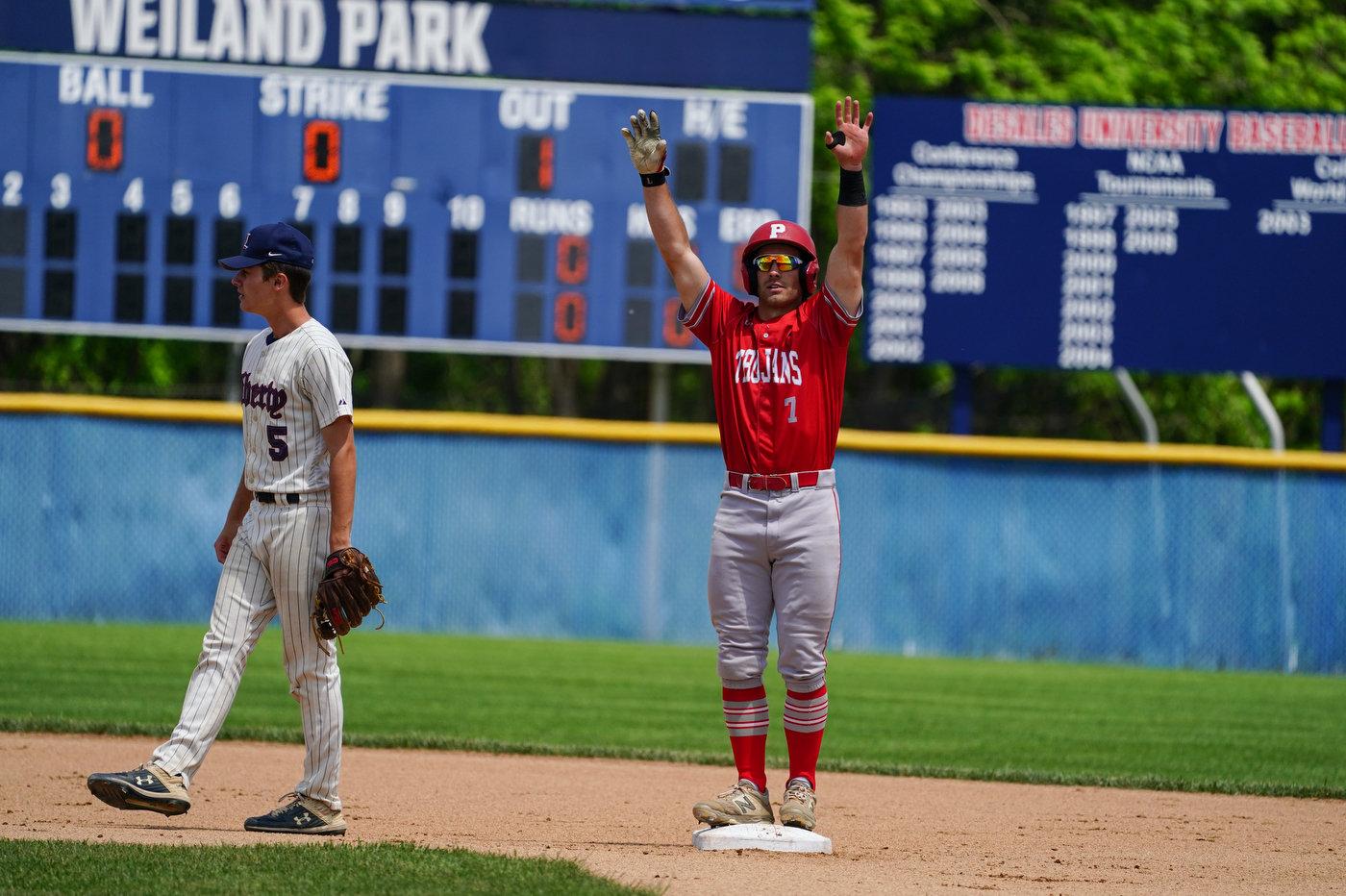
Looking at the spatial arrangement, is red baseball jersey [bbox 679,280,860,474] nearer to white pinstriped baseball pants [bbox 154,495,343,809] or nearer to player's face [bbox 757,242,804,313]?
player's face [bbox 757,242,804,313]

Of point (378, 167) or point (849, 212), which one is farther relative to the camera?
point (378, 167)

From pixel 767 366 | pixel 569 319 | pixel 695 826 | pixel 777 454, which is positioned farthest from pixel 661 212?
pixel 569 319

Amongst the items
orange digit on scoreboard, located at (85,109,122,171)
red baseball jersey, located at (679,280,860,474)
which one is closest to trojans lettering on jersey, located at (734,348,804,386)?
A: red baseball jersey, located at (679,280,860,474)

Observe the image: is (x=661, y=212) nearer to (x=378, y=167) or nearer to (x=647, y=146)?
(x=647, y=146)

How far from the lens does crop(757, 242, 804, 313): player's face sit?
4.92 meters

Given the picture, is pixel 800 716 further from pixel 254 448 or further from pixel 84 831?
pixel 84 831

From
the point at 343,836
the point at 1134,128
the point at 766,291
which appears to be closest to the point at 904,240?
the point at 1134,128

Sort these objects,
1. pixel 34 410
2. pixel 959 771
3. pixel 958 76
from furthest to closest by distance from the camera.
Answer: pixel 958 76
pixel 34 410
pixel 959 771

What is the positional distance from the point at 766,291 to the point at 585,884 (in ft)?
6.54

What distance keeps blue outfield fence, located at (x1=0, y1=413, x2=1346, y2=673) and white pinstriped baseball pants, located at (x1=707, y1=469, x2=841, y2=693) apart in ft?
28.7

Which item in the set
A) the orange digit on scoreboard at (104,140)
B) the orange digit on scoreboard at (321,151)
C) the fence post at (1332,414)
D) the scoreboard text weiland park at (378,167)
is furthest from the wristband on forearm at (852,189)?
the fence post at (1332,414)

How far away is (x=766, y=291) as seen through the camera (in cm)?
Answer: 496

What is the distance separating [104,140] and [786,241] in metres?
10.2

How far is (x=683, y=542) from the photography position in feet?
45.4
